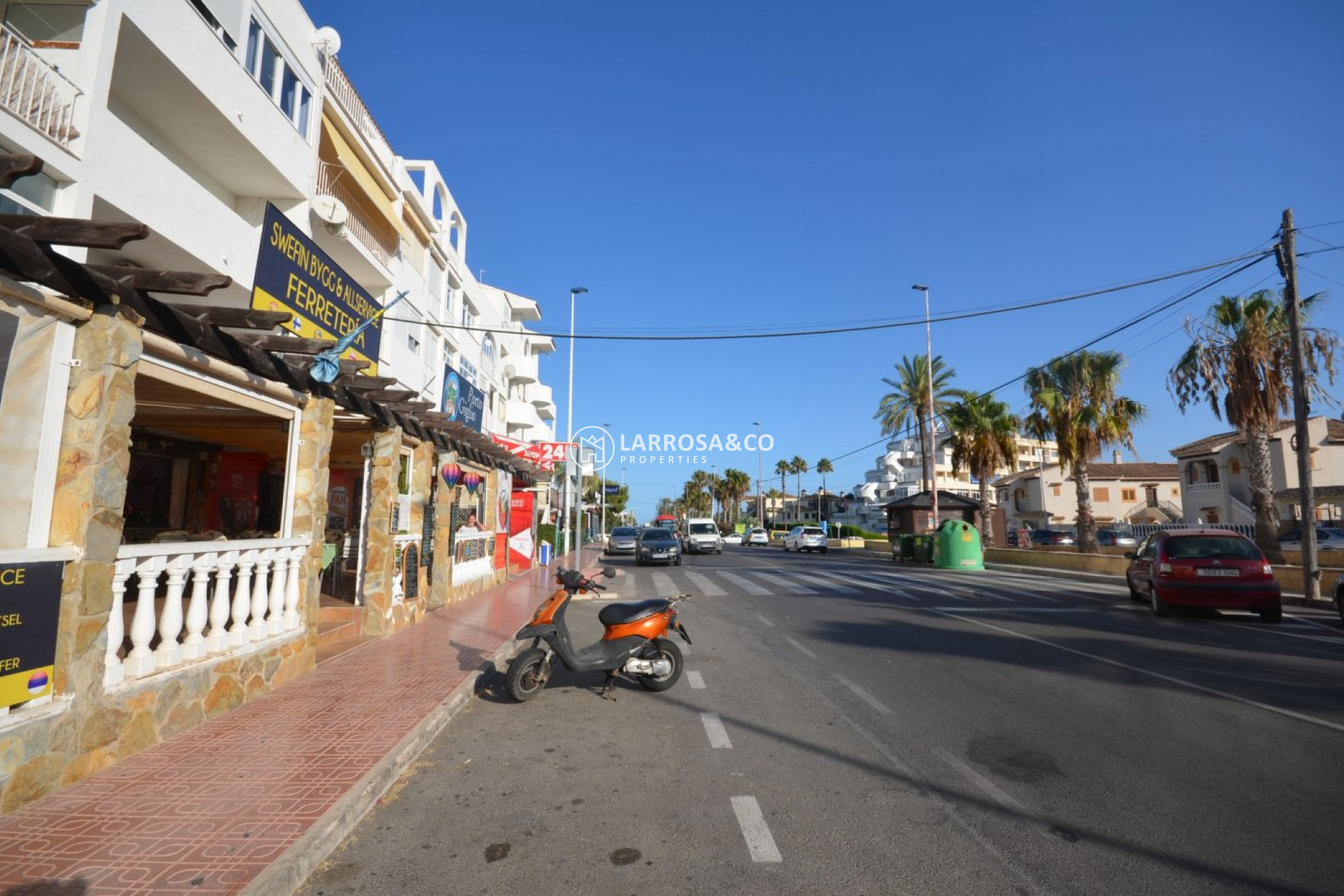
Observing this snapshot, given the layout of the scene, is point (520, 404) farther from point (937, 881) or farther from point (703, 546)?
Result: point (937, 881)

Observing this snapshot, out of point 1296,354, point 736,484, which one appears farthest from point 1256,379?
point 736,484

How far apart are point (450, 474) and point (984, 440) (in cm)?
2825

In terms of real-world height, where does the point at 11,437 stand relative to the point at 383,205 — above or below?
below

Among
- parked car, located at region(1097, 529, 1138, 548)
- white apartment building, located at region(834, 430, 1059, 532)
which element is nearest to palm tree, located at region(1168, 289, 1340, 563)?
parked car, located at region(1097, 529, 1138, 548)

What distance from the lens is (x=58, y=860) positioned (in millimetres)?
3271

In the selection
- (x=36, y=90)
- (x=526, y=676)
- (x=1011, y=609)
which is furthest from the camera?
(x=1011, y=609)

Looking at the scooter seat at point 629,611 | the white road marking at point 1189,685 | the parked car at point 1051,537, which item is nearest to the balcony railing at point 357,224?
the scooter seat at point 629,611

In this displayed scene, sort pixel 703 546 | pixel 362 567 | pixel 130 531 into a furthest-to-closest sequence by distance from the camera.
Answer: pixel 703 546 → pixel 130 531 → pixel 362 567

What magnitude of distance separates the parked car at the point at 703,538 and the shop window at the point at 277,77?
2789cm

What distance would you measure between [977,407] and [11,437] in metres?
35.6

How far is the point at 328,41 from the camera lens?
54.1 ft

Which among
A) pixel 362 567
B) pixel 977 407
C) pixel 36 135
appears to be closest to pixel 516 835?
pixel 362 567

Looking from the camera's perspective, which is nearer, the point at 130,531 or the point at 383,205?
the point at 130,531

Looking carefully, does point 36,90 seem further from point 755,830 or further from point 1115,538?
point 1115,538
